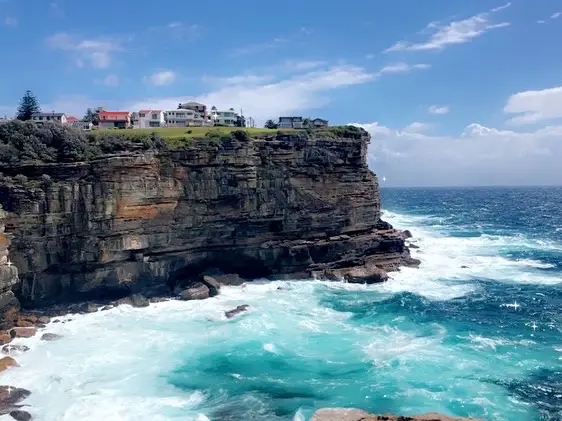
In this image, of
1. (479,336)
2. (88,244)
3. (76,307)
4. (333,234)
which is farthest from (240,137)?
(479,336)

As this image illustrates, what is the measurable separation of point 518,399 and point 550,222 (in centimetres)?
9018

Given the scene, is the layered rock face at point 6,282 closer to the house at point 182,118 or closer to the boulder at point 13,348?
the boulder at point 13,348

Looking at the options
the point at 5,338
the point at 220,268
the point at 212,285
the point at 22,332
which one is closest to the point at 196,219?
the point at 220,268

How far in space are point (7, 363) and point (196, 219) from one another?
2134 cm

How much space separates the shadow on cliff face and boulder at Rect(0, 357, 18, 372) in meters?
17.7

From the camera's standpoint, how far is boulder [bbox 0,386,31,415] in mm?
25547

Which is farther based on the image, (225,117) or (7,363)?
(225,117)

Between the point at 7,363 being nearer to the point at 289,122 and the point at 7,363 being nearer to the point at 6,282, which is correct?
the point at 6,282

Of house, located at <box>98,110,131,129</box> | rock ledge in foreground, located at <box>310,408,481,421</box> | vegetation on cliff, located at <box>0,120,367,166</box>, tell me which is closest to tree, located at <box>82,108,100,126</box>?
house, located at <box>98,110,131,129</box>

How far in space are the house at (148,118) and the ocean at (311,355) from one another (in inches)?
1320

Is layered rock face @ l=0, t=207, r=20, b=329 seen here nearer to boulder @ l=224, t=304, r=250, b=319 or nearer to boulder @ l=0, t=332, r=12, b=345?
boulder @ l=0, t=332, r=12, b=345

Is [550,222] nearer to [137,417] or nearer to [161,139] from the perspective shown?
[161,139]

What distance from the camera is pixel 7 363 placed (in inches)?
1207

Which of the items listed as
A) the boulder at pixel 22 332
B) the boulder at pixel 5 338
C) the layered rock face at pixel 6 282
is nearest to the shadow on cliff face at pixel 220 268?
the boulder at pixel 22 332
